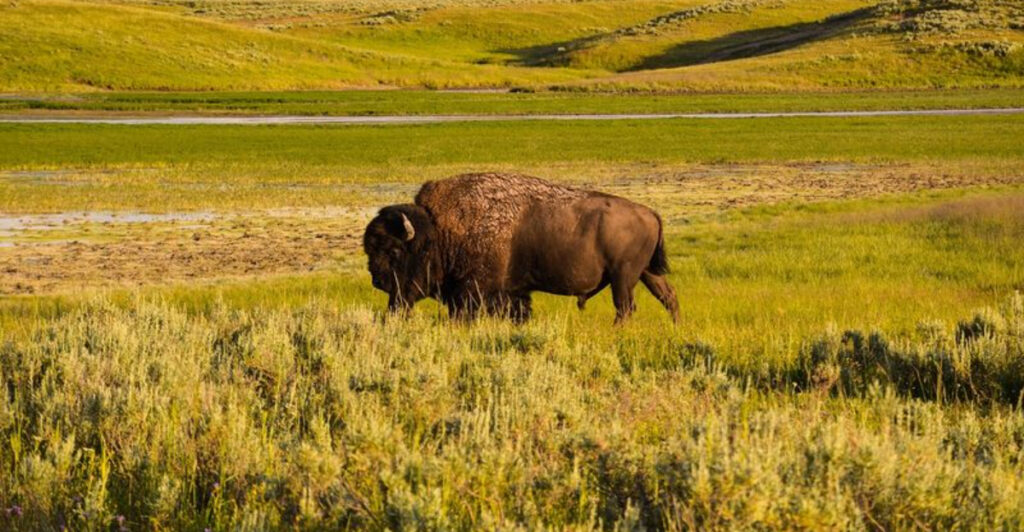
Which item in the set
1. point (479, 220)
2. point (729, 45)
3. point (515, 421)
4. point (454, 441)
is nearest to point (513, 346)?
point (479, 220)

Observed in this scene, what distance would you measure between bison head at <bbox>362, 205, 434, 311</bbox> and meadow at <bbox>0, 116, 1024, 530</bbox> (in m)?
0.25

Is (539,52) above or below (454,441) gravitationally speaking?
below

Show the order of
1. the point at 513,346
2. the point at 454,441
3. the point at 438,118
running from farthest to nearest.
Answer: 1. the point at 438,118
2. the point at 513,346
3. the point at 454,441

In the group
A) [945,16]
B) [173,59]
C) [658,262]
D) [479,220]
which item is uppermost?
[479,220]

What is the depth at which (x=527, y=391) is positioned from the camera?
6828mm

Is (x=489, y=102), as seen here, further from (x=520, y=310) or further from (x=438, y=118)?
(x=520, y=310)

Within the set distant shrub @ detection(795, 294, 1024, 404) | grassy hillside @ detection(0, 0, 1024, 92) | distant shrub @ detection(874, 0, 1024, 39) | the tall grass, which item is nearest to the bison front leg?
the tall grass

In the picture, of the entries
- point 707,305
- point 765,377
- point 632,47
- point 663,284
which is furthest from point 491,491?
point 632,47

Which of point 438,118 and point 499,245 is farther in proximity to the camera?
point 438,118

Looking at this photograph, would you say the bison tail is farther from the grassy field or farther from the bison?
the grassy field

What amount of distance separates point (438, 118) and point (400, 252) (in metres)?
47.6

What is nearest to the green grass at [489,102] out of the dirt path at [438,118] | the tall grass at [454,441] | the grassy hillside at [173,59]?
the dirt path at [438,118]

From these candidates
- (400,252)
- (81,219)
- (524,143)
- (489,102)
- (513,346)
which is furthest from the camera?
(489,102)

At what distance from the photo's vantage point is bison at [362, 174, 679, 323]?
10969 millimetres
